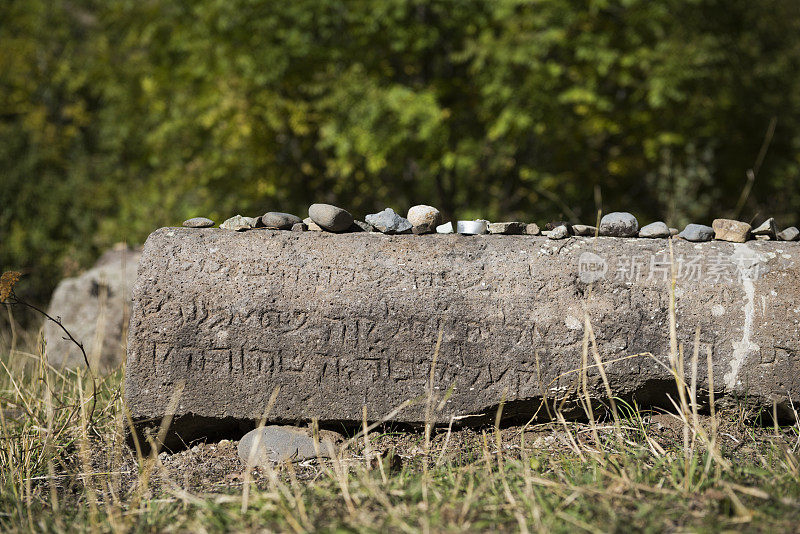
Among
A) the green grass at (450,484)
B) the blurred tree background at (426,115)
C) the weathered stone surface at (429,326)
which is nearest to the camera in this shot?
the green grass at (450,484)

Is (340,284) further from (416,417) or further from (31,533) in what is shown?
(31,533)

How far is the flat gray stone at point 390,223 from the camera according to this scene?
251cm

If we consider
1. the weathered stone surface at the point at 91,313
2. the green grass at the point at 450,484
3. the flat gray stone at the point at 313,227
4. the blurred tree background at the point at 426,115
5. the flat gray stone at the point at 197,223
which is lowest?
the green grass at the point at 450,484

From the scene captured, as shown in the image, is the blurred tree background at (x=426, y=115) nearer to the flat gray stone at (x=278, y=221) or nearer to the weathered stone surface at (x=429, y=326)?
the weathered stone surface at (x=429, y=326)

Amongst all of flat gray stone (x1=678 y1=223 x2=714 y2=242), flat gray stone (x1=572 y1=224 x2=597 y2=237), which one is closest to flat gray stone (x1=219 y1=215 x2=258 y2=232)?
flat gray stone (x1=572 y1=224 x2=597 y2=237)

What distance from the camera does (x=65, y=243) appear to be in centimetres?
679

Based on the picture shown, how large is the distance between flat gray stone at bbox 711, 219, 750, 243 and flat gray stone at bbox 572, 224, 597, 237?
430mm

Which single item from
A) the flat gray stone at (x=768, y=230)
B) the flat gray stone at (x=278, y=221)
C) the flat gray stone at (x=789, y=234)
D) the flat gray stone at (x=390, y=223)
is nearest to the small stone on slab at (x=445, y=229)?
the flat gray stone at (x=390, y=223)

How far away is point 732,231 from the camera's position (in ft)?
8.20

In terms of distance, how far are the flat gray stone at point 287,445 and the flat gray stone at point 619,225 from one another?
124 cm

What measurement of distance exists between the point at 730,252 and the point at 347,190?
4.18m

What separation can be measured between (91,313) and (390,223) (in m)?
2.25

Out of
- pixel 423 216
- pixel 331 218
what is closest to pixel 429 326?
pixel 423 216

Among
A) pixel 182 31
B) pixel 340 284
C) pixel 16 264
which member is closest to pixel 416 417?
pixel 340 284
